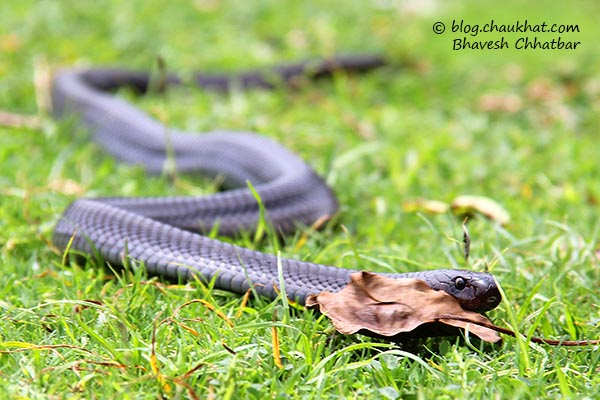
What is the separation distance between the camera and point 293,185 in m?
4.57

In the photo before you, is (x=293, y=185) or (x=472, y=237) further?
(x=293, y=185)

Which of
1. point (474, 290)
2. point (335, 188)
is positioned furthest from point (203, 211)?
point (474, 290)

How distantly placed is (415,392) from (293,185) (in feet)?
6.99

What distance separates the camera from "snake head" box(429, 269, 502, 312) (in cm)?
299

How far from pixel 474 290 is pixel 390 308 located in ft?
1.08

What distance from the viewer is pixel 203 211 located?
4230 millimetres

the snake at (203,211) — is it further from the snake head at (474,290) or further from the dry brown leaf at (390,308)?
the dry brown leaf at (390,308)

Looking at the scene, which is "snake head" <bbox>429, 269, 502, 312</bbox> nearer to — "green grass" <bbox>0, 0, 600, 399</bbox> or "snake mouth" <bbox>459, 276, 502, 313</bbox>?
"snake mouth" <bbox>459, 276, 502, 313</bbox>

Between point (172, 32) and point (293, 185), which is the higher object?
point (172, 32)

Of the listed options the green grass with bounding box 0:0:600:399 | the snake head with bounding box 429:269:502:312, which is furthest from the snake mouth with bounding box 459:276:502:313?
the green grass with bounding box 0:0:600:399

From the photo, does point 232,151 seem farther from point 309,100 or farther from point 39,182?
point 309,100

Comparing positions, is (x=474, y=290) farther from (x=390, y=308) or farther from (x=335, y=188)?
(x=335, y=188)

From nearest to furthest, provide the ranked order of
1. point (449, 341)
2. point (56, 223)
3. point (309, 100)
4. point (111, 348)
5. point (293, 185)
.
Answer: point (111, 348)
point (449, 341)
point (56, 223)
point (293, 185)
point (309, 100)

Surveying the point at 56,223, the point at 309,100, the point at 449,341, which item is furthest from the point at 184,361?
the point at 309,100
